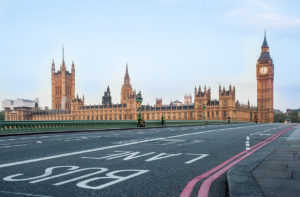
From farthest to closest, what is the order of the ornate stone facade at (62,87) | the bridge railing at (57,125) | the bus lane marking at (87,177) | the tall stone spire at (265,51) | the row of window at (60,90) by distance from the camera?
the row of window at (60,90) < the ornate stone facade at (62,87) < the tall stone spire at (265,51) < the bridge railing at (57,125) < the bus lane marking at (87,177)

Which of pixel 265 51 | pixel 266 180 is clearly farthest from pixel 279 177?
pixel 265 51

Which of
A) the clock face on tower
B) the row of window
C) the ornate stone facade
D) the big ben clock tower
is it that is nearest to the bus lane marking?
the big ben clock tower

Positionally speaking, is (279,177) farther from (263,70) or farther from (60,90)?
(60,90)

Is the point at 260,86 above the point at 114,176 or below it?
above

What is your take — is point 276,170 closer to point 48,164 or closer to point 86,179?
point 86,179

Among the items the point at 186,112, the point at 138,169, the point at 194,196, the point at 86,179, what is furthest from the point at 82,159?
the point at 186,112

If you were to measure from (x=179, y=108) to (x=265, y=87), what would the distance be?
162 feet

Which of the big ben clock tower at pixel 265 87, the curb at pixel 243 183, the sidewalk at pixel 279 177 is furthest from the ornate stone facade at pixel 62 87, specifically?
the curb at pixel 243 183

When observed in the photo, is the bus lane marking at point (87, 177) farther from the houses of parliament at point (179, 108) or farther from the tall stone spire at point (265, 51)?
the tall stone spire at point (265, 51)

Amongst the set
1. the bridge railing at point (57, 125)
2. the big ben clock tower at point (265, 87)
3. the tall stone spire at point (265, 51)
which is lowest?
the bridge railing at point (57, 125)

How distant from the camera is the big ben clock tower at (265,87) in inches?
5753

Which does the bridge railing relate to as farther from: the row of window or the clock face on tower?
the row of window

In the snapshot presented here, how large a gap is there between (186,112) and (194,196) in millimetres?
124567

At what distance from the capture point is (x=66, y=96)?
582ft
